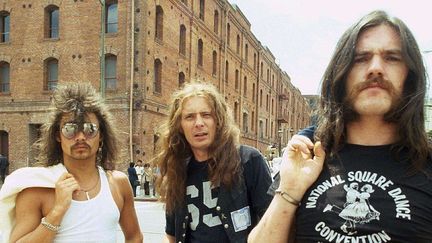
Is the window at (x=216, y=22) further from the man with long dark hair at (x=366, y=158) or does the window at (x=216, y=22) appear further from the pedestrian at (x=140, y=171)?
the man with long dark hair at (x=366, y=158)

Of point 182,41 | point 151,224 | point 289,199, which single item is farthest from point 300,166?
point 182,41

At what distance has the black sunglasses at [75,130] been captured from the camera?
288 centimetres

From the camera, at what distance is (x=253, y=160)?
3.01 metres

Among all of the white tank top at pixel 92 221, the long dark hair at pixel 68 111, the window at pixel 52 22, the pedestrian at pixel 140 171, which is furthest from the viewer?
the window at pixel 52 22

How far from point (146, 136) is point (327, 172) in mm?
19297

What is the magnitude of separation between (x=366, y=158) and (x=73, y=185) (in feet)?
5.61

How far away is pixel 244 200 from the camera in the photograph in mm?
2885

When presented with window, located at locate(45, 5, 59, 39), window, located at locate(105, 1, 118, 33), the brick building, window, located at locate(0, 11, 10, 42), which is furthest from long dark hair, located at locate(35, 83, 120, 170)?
window, located at locate(0, 11, 10, 42)

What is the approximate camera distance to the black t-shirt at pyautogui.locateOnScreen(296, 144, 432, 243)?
1735 millimetres

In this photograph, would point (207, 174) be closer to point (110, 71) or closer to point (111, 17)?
point (110, 71)

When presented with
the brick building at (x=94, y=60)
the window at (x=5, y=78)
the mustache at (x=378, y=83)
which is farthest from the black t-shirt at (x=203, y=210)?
the window at (x=5, y=78)

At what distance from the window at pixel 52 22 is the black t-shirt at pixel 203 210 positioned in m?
21.1

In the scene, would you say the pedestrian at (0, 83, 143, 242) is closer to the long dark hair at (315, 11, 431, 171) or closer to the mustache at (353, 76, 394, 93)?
the long dark hair at (315, 11, 431, 171)

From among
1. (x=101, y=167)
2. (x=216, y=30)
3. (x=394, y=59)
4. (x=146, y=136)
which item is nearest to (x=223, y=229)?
(x=101, y=167)
